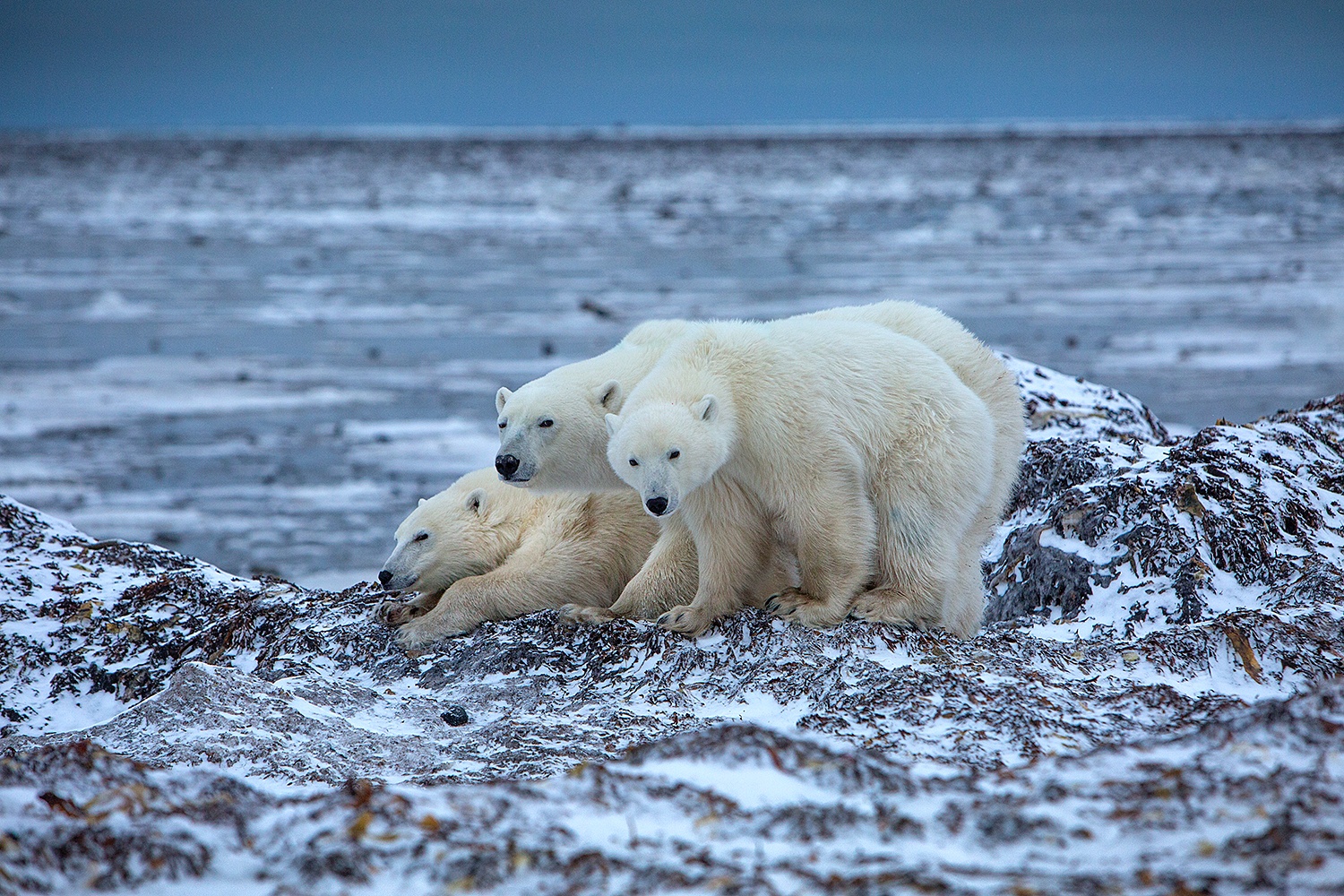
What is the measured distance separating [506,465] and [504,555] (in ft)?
2.77

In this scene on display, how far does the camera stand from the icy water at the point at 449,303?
924cm

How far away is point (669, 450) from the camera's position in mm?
3910

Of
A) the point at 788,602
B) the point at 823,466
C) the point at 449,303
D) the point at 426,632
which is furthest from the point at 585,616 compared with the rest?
the point at 449,303

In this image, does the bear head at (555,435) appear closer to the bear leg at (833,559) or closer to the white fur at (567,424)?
the white fur at (567,424)

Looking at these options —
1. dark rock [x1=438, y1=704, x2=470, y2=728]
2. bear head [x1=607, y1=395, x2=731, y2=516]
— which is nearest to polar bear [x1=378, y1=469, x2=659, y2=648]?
dark rock [x1=438, y1=704, x2=470, y2=728]

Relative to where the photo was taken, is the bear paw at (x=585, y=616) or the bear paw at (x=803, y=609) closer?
the bear paw at (x=803, y=609)

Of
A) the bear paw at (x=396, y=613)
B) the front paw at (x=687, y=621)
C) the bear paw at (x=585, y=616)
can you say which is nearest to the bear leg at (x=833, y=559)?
the front paw at (x=687, y=621)

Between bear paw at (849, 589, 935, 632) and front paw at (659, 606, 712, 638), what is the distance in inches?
21.2

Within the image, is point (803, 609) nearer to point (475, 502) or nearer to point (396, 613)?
point (475, 502)

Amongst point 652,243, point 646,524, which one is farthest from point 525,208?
point 646,524

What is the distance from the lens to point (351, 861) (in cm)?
218

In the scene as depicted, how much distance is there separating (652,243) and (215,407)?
15.8 meters

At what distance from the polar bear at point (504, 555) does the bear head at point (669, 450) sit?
973mm

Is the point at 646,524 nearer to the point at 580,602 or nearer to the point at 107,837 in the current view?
the point at 580,602
